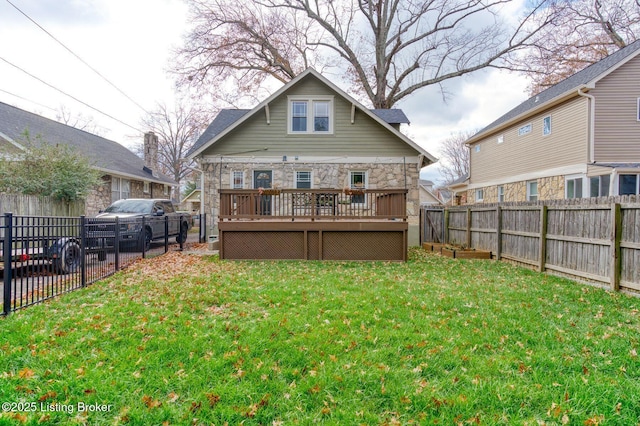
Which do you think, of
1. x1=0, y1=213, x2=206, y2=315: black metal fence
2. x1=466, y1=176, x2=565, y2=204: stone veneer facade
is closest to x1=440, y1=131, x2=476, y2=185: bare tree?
x1=466, y1=176, x2=565, y2=204: stone veneer facade

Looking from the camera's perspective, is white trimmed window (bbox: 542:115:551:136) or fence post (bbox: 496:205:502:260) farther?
white trimmed window (bbox: 542:115:551:136)

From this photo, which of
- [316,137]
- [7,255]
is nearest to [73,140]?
[316,137]

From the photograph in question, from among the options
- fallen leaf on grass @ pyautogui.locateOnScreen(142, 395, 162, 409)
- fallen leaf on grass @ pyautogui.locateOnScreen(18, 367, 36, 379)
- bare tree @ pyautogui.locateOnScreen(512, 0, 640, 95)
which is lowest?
fallen leaf on grass @ pyautogui.locateOnScreen(142, 395, 162, 409)

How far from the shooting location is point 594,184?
12.9 m

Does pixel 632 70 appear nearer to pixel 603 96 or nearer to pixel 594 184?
pixel 603 96

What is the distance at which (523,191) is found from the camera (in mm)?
17047

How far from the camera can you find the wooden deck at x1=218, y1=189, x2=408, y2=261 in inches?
372

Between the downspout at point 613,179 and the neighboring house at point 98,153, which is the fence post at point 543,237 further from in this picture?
the neighboring house at point 98,153

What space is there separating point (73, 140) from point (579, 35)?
30.6 m

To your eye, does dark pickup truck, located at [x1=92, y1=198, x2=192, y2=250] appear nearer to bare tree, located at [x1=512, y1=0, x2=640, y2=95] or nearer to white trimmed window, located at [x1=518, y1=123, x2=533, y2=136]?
white trimmed window, located at [x1=518, y1=123, x2=533, y2=136]

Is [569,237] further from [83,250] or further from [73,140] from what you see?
[73,140]

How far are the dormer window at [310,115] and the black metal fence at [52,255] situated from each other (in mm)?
7539

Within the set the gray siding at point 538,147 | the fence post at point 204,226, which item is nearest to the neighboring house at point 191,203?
the fence post at point 204,226

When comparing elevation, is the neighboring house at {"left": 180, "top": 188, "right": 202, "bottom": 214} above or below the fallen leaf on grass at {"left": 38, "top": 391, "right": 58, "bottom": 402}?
above
